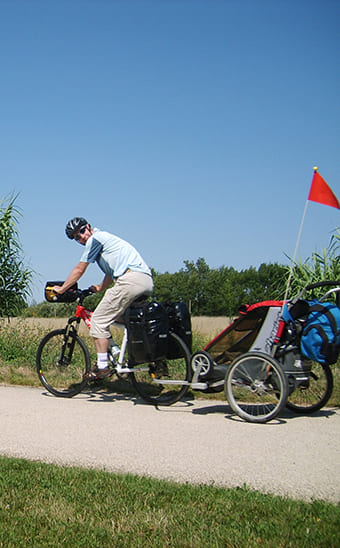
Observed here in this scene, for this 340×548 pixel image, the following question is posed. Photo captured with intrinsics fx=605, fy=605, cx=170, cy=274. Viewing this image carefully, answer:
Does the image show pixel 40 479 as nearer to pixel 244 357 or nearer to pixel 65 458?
pixel 65 458

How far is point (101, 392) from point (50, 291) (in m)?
1.39

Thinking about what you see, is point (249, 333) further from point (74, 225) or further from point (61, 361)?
point (61, 361)

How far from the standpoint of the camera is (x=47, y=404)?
670cm

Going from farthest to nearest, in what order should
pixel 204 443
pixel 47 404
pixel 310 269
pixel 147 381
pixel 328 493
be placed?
pixel 310 269, pixel 147 381, pixel 47 404, pixel 204 443, pixel 328 493

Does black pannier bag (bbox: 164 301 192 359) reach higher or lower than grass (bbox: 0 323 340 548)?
higher

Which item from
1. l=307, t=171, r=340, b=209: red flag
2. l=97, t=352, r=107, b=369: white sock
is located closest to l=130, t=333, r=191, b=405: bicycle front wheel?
l=97, t=352, r=107, b=369: white sock

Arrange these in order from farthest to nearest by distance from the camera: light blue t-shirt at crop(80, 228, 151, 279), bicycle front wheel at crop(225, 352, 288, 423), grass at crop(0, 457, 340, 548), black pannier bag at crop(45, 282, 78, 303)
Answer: black pannier bag at crop(45, 282, 78, 303) < light blue t-shirt at crop(80, 228, 151, 279) < bicycle front wheel at crop(225, 352, 288, 423) < grass at crop(0, 457, 340, 548)

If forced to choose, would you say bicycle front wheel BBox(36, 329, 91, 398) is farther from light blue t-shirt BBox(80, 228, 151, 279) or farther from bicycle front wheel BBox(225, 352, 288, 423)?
bicycle front wheel BBox(225, 352, 288, 423)

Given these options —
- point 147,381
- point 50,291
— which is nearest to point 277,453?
point 147,381

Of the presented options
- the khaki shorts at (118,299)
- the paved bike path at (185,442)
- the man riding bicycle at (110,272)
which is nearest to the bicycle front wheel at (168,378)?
the paved bike path at (185,442)

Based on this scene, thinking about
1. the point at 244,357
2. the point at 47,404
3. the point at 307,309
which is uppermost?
the point at 307,309

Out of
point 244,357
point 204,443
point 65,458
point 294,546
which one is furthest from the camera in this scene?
point 244,357

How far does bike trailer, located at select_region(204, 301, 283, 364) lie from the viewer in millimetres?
5863

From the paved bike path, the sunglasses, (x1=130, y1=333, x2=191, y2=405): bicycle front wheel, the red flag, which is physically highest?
the red flag
